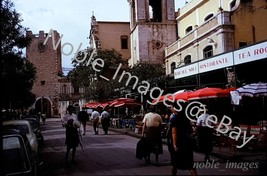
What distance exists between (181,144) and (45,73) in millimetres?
77582

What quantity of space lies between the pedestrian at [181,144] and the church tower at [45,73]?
73772 mm

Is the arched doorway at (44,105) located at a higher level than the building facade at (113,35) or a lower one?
lower

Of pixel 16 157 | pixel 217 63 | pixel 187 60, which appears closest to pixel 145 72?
pixel 187 60

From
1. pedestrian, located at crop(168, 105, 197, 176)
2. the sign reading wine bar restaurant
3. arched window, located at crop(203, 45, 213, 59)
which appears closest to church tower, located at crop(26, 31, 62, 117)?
arched window, located at crop(203, 45, 213, 59)

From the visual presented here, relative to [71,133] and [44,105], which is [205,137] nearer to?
[71,133]

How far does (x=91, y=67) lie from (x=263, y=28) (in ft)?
81.6

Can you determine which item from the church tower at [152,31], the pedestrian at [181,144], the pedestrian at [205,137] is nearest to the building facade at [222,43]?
the pedestrian at [205,137]

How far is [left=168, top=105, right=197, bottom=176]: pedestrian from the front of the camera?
8.56 metres

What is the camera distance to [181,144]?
8703 millimetres

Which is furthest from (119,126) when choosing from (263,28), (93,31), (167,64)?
(93,31)

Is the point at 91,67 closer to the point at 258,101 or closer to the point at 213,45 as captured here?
the point at 213,45

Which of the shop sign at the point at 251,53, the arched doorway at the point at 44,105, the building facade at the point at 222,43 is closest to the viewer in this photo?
the shop sign at the point at 251,53

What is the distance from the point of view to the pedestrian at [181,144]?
8562mm

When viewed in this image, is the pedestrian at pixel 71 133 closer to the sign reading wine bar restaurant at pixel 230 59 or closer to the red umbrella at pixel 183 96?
the red umbrella at pixel 183 96
